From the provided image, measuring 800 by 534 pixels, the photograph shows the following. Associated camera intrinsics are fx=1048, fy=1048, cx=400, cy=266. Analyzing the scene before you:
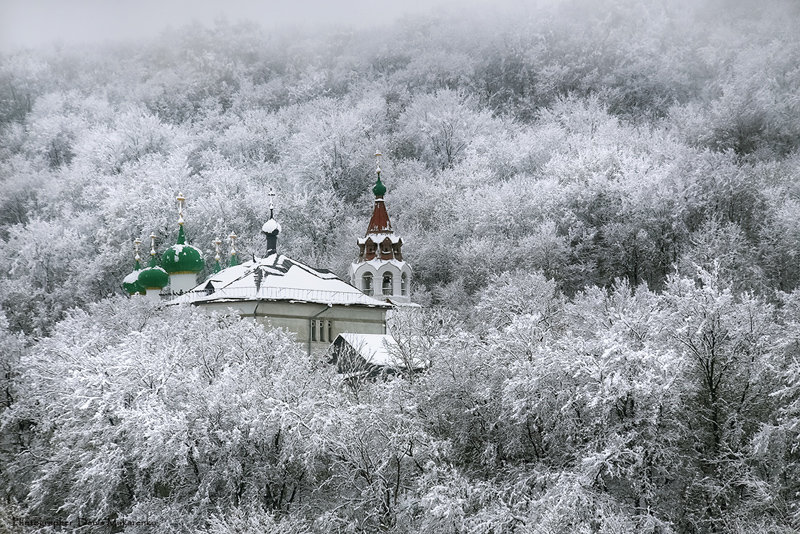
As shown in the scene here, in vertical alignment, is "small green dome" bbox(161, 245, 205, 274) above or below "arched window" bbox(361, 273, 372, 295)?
above

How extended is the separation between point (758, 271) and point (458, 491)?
23.0 meters

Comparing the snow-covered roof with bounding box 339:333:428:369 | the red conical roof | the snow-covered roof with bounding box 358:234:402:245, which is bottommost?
the snow-covered roof with bounding box 339:333:428:369

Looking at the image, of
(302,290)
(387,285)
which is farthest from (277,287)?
(387,285)

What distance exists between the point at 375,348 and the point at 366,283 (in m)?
10.7

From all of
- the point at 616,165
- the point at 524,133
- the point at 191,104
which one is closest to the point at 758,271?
the point at 616,165

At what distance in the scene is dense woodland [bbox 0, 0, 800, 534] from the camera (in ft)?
92.6

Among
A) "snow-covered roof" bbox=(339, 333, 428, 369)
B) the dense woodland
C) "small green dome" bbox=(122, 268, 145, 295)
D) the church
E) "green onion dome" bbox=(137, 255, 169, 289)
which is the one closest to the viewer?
the dense woodland

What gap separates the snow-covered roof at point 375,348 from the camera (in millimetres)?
34344

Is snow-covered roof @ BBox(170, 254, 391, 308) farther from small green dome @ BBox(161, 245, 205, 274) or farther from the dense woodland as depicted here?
small green dome @ BBox(161, 245, 205, 274)

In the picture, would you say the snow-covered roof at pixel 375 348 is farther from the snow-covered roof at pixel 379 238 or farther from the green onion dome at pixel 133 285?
the green onion dome at pixel 133 285

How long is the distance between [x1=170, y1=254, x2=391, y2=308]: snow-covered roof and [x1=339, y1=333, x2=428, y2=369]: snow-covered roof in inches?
107

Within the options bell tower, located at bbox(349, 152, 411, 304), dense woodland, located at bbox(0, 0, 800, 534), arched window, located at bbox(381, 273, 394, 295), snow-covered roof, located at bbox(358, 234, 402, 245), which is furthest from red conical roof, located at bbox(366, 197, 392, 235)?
dense woodland, located at bbox(0, 0, 800, 534)

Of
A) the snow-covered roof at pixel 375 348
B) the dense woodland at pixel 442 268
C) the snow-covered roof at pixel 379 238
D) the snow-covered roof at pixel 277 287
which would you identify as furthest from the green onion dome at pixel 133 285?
the snow-covered roof at pixel 375 348

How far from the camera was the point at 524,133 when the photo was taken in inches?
3103
